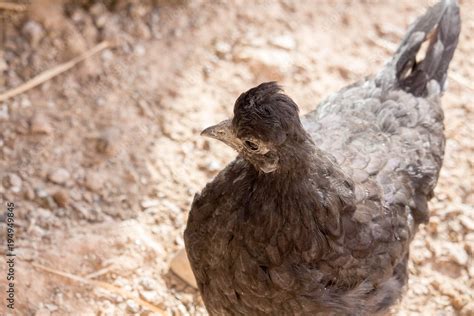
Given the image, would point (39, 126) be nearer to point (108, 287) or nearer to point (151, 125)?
point (151, 125)

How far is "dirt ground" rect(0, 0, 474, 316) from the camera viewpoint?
11.9 feet

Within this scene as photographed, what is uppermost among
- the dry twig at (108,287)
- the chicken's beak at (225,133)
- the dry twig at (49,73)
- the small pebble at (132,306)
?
the dry twig at (49,73)

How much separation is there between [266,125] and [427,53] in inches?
62.9

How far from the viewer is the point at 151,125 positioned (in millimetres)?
4262

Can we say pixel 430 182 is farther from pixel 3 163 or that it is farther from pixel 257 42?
pixel 3 163

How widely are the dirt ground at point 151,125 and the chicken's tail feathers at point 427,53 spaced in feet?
2.84

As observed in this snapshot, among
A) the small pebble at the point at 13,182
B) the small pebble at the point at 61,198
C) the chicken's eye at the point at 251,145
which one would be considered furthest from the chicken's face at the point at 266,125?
the small pebble at the point at 13,182

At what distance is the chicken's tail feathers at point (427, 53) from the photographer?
3539mm

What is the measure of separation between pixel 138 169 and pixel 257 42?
1340mm

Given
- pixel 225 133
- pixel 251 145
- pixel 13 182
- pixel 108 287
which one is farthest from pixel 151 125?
pixel 251 145

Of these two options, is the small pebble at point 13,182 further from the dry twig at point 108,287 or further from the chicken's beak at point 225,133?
the chicken's beak at point 225,133

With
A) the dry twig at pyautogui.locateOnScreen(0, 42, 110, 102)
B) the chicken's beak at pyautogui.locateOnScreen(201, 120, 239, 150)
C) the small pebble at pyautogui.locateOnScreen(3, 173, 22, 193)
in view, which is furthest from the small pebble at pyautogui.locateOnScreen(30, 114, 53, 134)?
the chicken's beak at pyautogui.locateOnScreen(201, 120, 239, 150)

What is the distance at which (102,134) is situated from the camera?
4.13m

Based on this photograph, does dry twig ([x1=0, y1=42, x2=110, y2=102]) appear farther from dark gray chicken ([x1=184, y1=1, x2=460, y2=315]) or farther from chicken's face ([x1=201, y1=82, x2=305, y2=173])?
chicken's face ([x1=201, y1=82, x2=305, y2=173])
